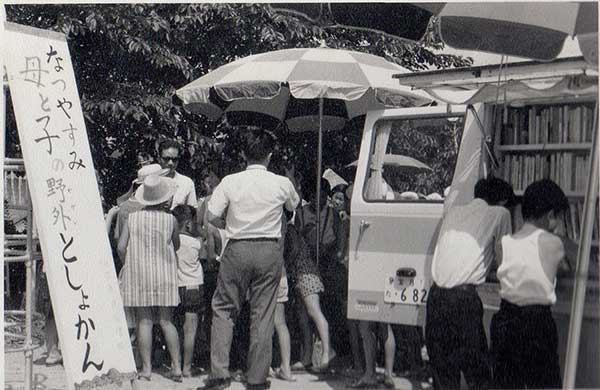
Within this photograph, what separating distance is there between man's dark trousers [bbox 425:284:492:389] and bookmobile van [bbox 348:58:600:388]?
23 cm

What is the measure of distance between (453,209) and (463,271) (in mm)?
351

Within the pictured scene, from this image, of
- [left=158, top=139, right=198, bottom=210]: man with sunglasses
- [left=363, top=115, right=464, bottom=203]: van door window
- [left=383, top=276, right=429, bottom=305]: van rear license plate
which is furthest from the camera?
[left=158, top=139, right=198, bottom=210]: man with sunglasses

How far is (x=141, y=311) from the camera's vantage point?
221 inches

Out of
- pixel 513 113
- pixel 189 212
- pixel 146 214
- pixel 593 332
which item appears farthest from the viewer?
pixel 189 212

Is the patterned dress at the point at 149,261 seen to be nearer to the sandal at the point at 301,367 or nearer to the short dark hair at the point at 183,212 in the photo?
the short dark hair at the point at 183,212

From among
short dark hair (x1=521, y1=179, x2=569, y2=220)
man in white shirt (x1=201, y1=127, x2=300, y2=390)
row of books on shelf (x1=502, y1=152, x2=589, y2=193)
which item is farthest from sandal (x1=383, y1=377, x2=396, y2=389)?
Result: short dark hair (x1=521, y1=179, x2=569, y2=220)

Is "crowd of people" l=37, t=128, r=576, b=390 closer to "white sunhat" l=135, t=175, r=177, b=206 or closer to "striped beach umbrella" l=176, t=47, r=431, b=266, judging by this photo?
"white sunhat" l=135, t=175, r=177, b=206

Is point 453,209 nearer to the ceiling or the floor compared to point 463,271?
nearer to the ceiling

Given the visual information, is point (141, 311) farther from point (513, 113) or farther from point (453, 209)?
point (513, 113)

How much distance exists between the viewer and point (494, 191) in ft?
13.9

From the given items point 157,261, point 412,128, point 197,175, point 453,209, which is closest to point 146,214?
point 157,261

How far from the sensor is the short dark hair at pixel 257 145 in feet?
17.5

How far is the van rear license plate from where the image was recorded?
4629 millimetres

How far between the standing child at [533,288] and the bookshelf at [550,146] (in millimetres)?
201
